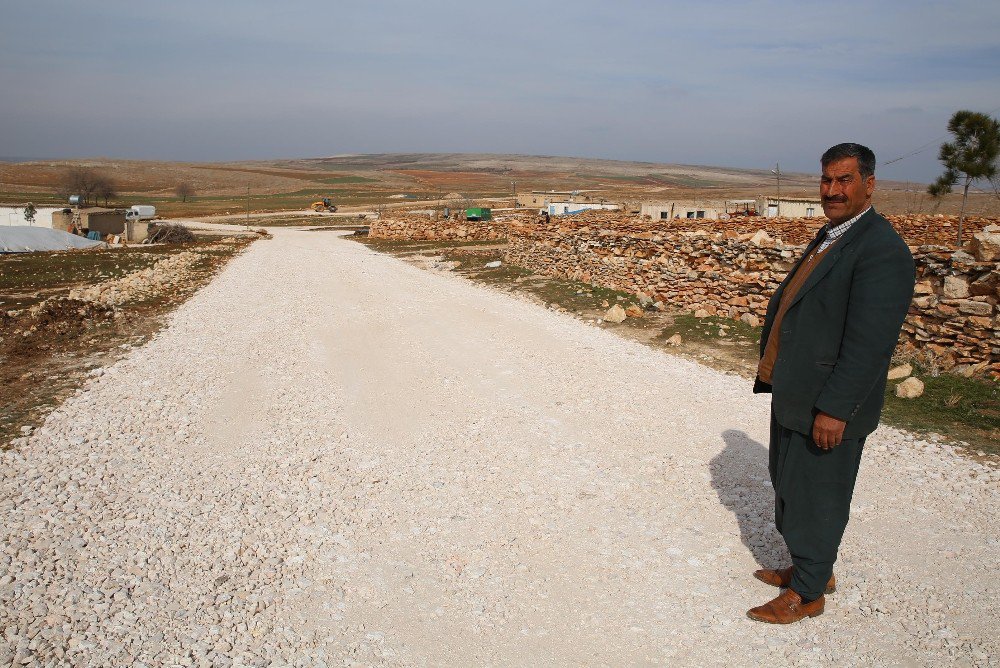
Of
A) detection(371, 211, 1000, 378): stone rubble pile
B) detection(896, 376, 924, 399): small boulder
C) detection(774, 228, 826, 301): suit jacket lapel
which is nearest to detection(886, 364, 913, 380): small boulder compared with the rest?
detection(896, 376, 924, 399): small boulder

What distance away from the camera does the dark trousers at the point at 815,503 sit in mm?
3350

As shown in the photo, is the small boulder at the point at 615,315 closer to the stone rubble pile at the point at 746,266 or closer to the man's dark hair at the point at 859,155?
the stone rubble pile at the point at 746,266

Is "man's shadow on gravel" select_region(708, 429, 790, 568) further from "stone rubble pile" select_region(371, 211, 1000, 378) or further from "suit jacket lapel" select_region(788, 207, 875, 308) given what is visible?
"stone rubble pile" select_region(371, 211, 1000, 378)

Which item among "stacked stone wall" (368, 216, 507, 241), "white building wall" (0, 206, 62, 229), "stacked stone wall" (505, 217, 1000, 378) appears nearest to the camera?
"stacked stone wall" (505, 217, 1000, 378)

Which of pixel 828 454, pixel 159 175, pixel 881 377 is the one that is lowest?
pixel 828 454

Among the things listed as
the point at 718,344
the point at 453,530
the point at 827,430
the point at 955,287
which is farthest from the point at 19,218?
the point at 827,430

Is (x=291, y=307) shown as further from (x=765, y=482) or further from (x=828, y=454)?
(x=828, y=454)

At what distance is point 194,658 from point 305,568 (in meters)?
0.86

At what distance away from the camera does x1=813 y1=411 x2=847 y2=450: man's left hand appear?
3186mm

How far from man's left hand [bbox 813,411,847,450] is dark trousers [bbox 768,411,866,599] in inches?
5.2

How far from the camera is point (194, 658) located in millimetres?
3258

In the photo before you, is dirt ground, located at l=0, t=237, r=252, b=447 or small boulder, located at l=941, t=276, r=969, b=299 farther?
small boulder, located at l=941, t=276, r=969, b=299

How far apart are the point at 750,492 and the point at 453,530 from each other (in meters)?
2.30

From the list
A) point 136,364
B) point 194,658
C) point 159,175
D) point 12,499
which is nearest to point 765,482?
point 194,658
